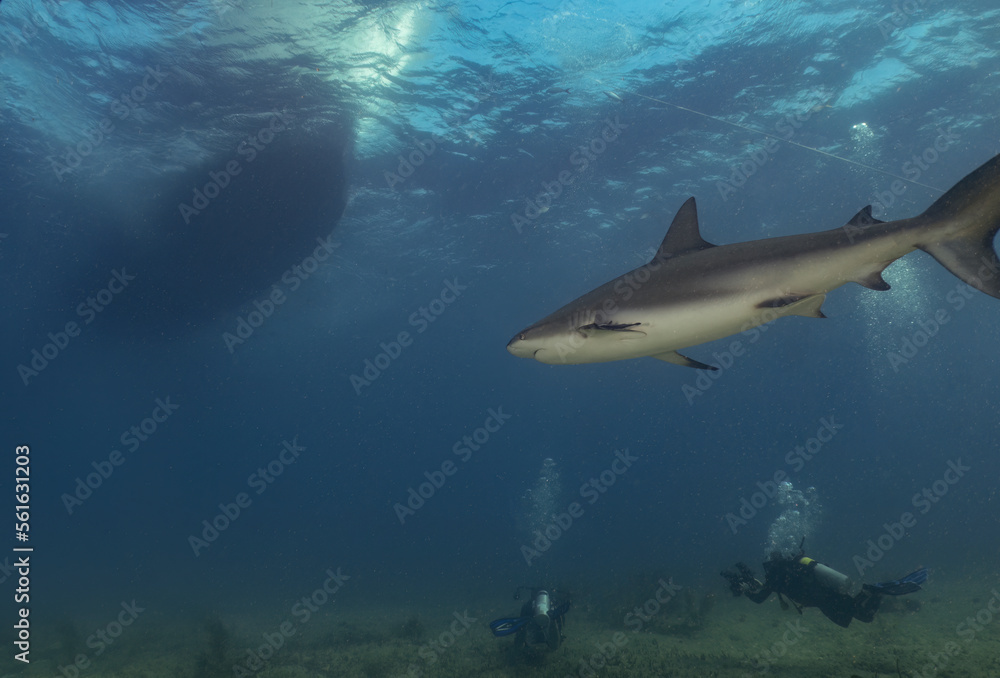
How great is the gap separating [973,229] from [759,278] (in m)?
1.32

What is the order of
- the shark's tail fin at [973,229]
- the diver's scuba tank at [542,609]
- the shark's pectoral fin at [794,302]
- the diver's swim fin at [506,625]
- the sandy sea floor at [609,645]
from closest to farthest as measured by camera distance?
1. the shark's tail fin at [973,229]
2. the shark's pectoral fin at [794,302]
3. the sandy sea floor at [609,645]
4. the diver's swim fin at [506,625]
5. the diver's scuba tank at [542,609]

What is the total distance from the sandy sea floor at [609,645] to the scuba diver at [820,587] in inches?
32.3

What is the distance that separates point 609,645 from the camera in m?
10.6

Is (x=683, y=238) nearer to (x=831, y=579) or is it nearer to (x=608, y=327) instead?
(x=608, y=327)

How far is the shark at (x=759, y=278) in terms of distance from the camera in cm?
306

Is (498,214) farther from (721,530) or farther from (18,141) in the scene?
(721,530)

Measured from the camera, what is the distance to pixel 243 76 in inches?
662

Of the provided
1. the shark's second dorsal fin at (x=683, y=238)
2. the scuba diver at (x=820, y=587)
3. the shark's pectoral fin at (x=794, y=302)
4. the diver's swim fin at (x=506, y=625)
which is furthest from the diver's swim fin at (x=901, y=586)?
the shark's second dorsal fin at (x=683, y=238)

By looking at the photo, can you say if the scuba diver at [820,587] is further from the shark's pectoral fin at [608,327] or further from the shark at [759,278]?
the shark's pectoral fin at [608,327]

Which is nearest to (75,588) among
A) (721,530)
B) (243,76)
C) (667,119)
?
(243,76)

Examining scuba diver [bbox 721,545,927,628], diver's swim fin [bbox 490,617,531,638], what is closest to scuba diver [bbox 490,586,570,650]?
diver's swim fin [bbox 490,617,531,638]

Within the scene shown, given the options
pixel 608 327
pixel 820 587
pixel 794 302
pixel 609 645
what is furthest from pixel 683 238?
pixel 609 645

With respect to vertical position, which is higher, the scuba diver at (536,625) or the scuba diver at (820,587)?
the scuba diver at (820,587)

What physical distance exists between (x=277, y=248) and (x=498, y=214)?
12302mm
